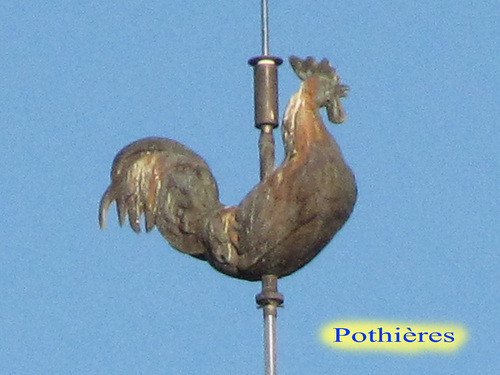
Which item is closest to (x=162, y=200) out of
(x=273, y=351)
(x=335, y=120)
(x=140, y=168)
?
(x=140, y=168)

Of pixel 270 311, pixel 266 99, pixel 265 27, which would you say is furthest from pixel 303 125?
pixel 270 311

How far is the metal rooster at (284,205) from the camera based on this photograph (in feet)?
17.5

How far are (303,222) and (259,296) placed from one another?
10.2 inches

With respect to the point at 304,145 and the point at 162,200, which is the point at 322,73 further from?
the point at 162,200

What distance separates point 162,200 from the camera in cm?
624

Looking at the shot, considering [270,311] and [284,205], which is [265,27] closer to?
[284,205]

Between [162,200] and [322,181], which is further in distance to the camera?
[162,200]

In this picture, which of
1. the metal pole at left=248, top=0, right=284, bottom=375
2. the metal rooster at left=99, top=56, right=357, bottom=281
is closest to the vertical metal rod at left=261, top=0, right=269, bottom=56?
the metal pole at left=248, top=0, right=284, bottom=375

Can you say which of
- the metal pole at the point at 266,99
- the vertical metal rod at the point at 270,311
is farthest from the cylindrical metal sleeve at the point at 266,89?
the vertical metal rod at the point at 270,311

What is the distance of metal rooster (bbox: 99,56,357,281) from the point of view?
5348 mm

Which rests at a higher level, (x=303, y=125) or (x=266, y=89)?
(x=266, y=89)

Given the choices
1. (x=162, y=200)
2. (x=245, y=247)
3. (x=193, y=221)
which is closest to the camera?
(x=245, y=247)

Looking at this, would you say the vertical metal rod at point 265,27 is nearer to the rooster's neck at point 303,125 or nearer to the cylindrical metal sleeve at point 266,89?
the cylindrical metal sleeve at point 266,89

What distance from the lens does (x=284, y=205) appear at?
5.36m
